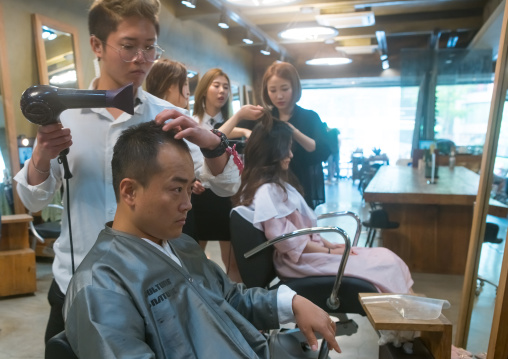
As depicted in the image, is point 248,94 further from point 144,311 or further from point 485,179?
point 144,311

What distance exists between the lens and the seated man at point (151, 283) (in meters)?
0.98

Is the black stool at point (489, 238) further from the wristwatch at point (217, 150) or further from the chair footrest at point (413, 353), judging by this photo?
the wristwatch at point (217, 150)

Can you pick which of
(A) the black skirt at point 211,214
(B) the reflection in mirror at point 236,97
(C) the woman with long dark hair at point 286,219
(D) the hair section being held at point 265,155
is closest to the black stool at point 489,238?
(C) the woman with long dark hair at point 286,219

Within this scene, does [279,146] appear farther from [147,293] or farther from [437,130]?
[437,130]

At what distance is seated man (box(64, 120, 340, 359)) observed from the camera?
98cm

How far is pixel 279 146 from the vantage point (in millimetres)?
2377

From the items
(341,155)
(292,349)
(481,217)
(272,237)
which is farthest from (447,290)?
(341,155)

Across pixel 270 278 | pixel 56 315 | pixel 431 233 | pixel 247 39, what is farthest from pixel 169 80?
pixel 247 39

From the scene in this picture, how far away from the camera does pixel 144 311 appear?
103cm

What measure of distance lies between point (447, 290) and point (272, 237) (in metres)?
2.33

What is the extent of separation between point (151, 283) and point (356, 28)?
871cm

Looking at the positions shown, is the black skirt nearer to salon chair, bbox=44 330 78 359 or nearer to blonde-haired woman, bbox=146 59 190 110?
blonde-haired woman, bbox=146 59 190 110

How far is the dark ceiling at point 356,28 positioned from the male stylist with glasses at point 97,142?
15.5ft

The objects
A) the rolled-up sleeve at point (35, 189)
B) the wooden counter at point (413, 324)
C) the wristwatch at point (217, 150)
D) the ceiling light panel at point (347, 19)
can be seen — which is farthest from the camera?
the ceiling light panel at point (347, 19)
